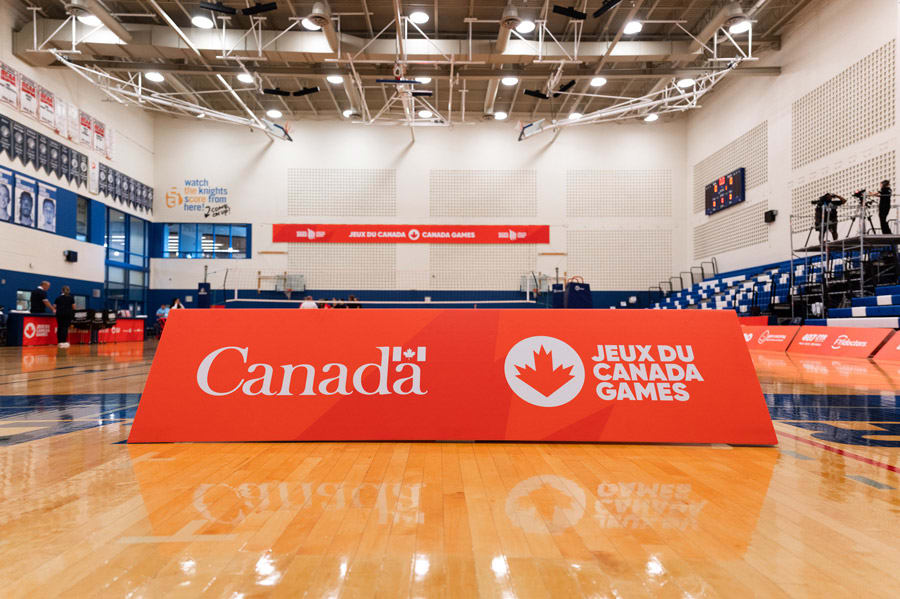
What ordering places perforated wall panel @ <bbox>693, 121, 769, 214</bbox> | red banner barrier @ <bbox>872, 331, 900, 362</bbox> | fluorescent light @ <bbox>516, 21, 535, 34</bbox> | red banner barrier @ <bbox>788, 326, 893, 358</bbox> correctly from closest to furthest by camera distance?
red banner barrier @ <bbox>872, 331, 900, 362</bbox> → red banner barrier @ <bbox>788, 326, 893, 358</bbox> → fluorescent light @ <bbox>516, 21, 535, 34</bbox> → perforated wall panel @ <bbox>693, 121, 769, 214</bbox>

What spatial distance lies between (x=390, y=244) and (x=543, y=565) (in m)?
17.5

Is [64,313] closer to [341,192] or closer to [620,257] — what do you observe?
[341,192]

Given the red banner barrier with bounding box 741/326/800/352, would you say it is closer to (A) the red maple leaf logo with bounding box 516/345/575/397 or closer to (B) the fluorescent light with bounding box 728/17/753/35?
(B) the fluorescent light with bounding box 728/17/753/35

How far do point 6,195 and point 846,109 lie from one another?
19497 millimetres

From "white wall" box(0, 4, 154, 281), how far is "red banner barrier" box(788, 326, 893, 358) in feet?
56.0

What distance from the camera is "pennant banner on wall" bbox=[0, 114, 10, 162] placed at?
38.9 ft

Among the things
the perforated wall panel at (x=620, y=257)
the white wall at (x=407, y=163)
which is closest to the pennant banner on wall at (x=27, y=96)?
the white wall at (x=407, y=163)

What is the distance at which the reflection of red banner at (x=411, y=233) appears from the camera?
18.3 m

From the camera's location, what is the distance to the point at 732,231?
16.3 meters

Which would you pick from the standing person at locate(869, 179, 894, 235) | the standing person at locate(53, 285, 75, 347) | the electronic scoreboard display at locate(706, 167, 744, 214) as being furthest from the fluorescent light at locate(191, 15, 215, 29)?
the electronic scoreboard display at locate(706, 167, 744, 214)

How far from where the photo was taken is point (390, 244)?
18.4 meters

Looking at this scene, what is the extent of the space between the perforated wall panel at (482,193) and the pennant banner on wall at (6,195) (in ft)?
38.0

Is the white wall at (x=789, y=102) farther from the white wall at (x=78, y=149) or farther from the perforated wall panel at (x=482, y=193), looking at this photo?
the white wall at (x=78, y=149)

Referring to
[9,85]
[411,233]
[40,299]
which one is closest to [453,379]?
[40,299]
